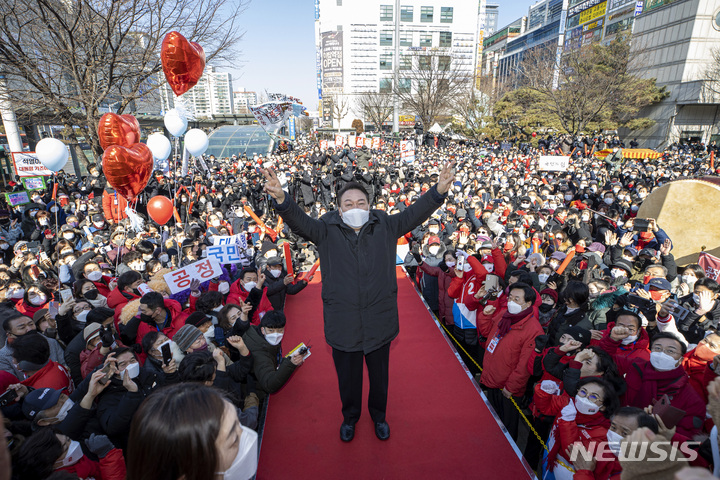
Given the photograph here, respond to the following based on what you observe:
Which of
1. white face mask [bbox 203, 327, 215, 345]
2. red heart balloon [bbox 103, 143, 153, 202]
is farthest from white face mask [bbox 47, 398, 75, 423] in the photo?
red heart balloon [bbox 103, 143, 153, 202]

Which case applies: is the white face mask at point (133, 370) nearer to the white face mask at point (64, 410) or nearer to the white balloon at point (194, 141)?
the white face mask at point (64, 410)

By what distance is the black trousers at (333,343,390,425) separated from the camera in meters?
2.60

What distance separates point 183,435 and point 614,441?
240cm

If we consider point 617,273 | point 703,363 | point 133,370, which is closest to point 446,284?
point 617,273

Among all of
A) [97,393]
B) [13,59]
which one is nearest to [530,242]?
[97,393]

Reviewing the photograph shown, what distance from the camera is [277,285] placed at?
16.1 feet

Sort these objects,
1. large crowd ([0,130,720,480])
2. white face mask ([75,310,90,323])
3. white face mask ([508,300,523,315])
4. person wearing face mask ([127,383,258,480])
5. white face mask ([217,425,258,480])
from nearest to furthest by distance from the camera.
Result: person wearing face mask ([127,383,258,480]), white face mask ([217,425,258,480]), large crowd ([0,130,720,480]), white face mask ([508,300,523,315]), white face mask ([75,310,90,323])

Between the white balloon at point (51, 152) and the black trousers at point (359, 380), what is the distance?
7.26 metres

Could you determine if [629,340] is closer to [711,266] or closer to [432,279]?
[432,279]

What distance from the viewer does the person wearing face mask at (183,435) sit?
1047 mm

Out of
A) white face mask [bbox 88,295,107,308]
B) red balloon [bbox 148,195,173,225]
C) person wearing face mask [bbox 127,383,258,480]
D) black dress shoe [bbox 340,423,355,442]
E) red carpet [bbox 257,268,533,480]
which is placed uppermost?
person wearing face mask [bbox 127,383,258,480]

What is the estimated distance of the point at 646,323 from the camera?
362 centimetres

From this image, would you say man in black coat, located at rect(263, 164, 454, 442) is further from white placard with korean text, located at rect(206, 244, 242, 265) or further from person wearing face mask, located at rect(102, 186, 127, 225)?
person wearing face mask, located at rect(102, 186, 127, 225)

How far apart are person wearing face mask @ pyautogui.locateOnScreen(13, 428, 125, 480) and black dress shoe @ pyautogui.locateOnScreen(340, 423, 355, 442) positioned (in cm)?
149
